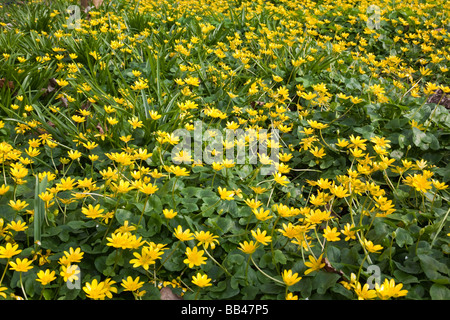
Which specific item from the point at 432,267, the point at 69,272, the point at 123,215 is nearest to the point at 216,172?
the point at 123,215

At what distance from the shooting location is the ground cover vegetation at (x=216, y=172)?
1364mm

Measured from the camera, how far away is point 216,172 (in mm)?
1936

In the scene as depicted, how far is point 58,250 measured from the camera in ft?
4.83

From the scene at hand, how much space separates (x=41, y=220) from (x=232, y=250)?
2.64 feet

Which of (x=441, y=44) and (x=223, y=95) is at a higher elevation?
(x=441, y=44)

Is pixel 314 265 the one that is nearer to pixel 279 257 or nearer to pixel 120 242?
pixel 279 257

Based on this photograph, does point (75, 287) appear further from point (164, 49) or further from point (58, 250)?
point (164, 49)

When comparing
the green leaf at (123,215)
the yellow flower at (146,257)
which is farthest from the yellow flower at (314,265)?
the green leaf at (123,215)

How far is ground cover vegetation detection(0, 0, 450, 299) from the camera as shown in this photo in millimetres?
1364

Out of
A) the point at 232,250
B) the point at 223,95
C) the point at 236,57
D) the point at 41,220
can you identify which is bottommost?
the point at 232,250

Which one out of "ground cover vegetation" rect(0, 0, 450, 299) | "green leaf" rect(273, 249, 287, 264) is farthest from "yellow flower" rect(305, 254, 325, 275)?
"green leaf" rect(273, 249, 287, 264)

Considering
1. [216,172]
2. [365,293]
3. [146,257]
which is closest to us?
[365,293]
